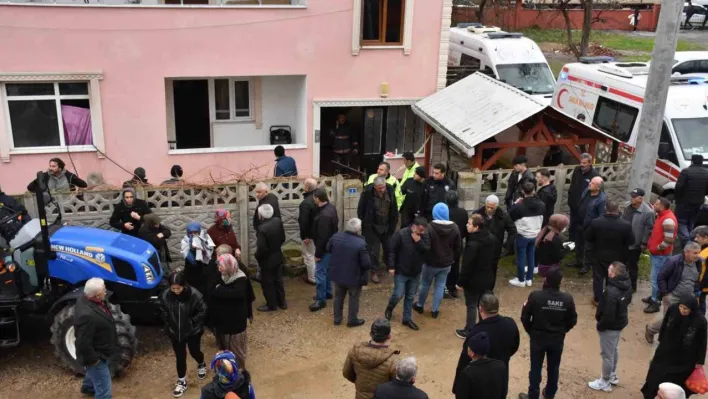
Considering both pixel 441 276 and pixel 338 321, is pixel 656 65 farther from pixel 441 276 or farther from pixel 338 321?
pixel 338 321

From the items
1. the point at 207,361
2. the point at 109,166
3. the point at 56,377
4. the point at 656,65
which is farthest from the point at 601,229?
the point at 109,166

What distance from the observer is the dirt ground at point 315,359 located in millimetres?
7414

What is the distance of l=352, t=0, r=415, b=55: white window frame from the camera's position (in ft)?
43.9

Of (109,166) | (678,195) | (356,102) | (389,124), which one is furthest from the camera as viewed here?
(389,124)

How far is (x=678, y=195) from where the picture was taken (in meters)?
11.1

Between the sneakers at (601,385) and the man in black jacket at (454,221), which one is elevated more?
the man in black jacket at (454,221)

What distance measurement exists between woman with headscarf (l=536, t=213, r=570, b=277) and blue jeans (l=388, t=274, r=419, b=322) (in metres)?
1.76

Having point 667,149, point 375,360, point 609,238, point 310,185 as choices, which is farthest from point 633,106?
point 375,360

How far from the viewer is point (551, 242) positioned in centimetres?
876

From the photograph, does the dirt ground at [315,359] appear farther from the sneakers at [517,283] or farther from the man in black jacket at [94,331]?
the man in black jacket at [94,331]

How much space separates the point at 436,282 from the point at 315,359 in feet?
6.57

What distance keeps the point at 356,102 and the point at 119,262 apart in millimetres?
7520

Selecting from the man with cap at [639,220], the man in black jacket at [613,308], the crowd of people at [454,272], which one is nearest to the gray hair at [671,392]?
the crowd of people at [454,272]

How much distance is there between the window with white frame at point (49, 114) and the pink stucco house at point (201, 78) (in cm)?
2
